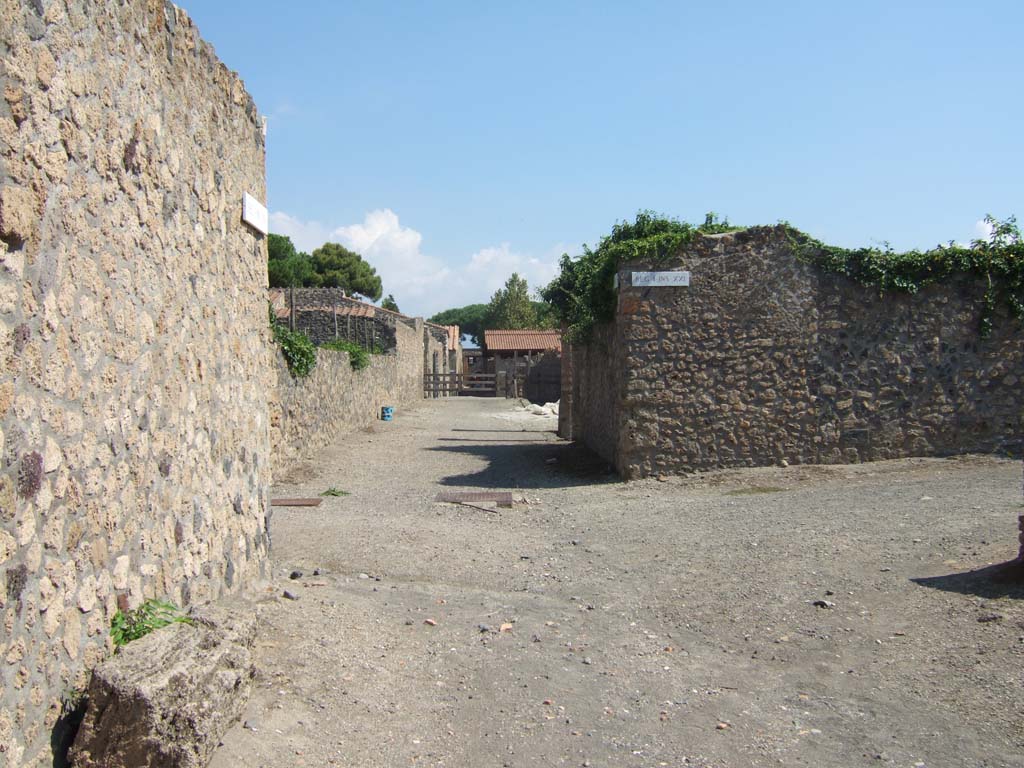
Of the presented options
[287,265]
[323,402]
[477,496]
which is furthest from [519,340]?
[477,496]

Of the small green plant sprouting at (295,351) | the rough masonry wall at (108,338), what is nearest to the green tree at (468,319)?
the small green plant sprouting at (295,351)

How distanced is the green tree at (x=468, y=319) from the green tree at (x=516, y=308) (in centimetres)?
1507

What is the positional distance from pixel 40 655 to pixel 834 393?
9971 mm

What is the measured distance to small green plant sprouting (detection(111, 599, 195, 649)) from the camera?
364cm

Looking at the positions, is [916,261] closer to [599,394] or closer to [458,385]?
[599,394]

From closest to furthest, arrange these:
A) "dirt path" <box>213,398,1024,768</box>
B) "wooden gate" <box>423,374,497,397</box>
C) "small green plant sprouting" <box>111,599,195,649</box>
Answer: "small green plant sprouting" <box>111,599,195,649</box> → "dirt path" <box>213,398,1024,768</box> → "wooden gate" <box>423,374,497,397</box>

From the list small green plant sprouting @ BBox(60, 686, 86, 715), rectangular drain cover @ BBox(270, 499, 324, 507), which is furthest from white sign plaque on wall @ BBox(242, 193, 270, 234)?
rectangular drain cover @ BBox(270, 499, 324, 507)

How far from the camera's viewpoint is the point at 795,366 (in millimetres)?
11133

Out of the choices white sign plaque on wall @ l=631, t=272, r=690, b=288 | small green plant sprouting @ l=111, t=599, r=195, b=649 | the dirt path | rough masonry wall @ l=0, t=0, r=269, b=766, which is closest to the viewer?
rough masonry wall @ l=0, t=0, r=269, b=766

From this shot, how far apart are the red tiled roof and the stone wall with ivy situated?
36.3 m

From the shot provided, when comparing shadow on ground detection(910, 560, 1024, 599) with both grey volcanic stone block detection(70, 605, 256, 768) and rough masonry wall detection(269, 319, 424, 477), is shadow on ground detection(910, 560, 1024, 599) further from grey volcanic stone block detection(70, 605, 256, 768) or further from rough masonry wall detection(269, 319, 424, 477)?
rough masonry wall detection(269, 319, 424, 477)

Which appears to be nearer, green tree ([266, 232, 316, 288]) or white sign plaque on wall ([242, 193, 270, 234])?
white sign plaque on wall ([242, 193, 270, 234])

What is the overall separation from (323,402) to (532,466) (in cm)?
391

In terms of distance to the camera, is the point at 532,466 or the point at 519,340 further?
the point at 519,340
